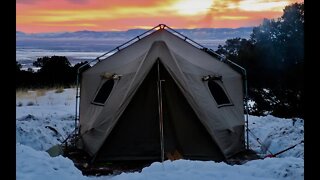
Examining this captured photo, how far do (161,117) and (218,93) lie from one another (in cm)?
189

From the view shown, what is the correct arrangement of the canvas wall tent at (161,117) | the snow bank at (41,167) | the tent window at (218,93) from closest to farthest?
the snow bank at (41,167) → the canvas wall tent at (161,117) → the tent window at (218,93)

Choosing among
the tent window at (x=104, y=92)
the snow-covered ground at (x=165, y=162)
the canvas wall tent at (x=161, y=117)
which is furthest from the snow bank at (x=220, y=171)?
the tent window at (x=104, y=92)

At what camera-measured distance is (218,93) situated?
10352mm

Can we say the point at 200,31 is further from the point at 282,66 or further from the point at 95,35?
the point at 282,66

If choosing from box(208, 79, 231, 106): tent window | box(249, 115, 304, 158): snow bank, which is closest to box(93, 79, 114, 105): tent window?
box(208, 79, 231, 106): tent window

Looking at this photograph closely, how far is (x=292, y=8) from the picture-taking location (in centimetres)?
1725

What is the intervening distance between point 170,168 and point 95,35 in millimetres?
64765

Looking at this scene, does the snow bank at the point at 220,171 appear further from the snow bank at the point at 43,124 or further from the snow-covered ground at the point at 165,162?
the snow bank at the point at 43,124

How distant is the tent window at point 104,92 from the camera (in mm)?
10289

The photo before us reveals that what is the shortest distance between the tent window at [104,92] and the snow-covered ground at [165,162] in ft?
4.48

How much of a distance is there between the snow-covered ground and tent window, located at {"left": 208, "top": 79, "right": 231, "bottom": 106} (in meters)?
1.30

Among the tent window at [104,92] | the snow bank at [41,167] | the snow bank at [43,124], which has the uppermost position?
the tent window at [104,92]

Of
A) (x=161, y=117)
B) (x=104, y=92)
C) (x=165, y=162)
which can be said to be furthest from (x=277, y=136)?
(x=165, y=162)
